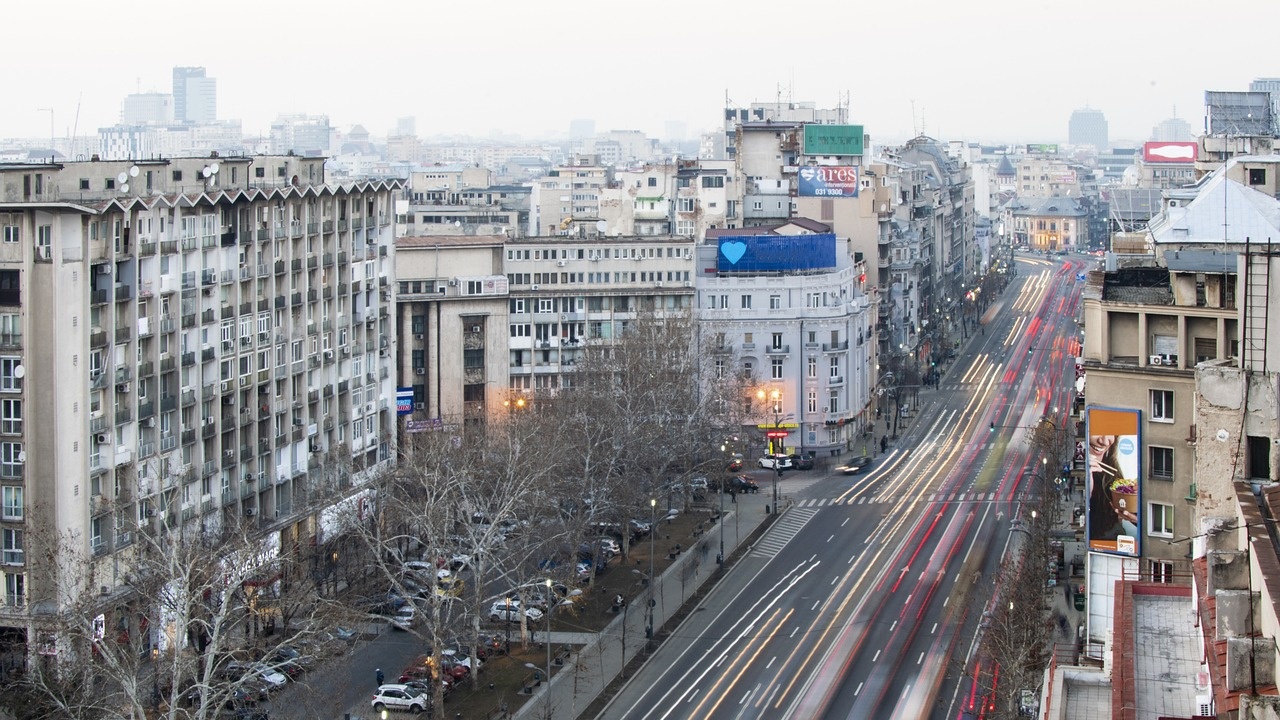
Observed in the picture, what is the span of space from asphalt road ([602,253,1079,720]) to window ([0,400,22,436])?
24.6 meters

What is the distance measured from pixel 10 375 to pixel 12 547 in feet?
21.2

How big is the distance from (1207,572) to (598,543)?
6332cm

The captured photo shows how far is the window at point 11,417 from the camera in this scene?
6800 centimetres

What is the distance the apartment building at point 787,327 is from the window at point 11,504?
195 feet

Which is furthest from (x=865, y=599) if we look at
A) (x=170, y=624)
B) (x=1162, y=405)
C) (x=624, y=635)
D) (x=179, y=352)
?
(x=179, y=352)

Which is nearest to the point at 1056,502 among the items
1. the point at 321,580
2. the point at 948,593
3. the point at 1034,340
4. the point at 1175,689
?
the point at 948,593

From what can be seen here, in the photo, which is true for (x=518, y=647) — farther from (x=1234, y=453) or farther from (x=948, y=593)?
(x=1234, y=453)

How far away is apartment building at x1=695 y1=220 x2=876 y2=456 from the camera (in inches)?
4771

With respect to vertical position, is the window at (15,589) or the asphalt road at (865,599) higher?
the window at (15,589)

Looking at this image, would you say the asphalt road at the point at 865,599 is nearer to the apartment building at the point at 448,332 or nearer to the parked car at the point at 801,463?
the parked car at the point at 801,463

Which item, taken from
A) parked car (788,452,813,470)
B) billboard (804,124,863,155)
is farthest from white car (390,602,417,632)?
billboard (804,124,863,155)

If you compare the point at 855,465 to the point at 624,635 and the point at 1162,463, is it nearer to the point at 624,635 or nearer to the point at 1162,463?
the point at 624,635

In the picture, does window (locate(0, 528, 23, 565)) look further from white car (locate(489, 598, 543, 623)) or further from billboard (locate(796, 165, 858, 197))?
billboard (locate(796, 165, 858, 197))

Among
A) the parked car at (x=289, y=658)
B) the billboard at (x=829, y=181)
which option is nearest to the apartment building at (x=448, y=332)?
the parked car at (x=289, y=658)
